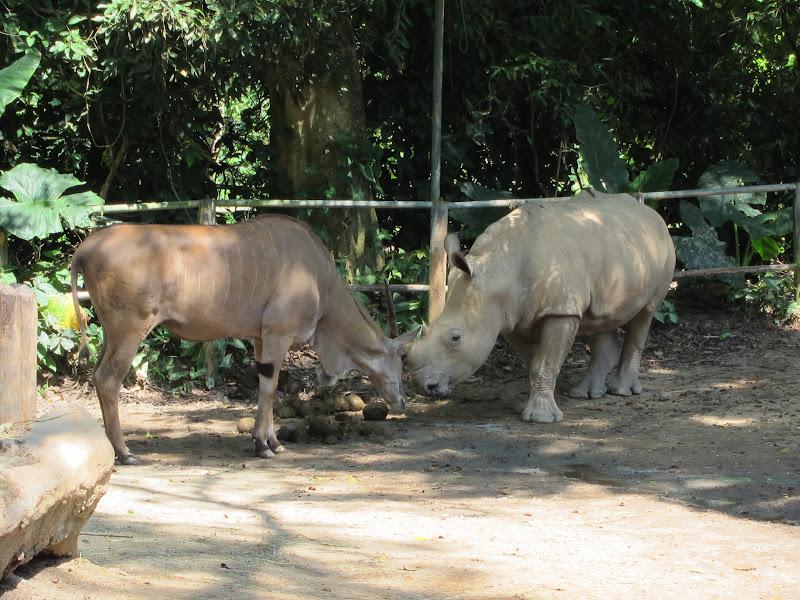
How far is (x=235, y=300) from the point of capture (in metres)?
7.41

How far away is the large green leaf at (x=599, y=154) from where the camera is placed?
11031 millimetres

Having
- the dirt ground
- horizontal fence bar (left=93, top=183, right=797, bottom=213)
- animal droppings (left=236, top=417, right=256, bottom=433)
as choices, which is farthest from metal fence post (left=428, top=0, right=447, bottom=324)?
animal droppings (left=236, top=417, right=256, bottom=433)

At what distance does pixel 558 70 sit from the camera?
11.1 metres

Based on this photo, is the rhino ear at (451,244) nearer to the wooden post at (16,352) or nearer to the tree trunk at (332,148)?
the tree trunk at (332,148)

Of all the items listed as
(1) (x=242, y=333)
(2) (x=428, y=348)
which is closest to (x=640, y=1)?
(2) (x=428, y=348)

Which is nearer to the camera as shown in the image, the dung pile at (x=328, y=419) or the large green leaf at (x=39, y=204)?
the dung pile at (x=328, y=419)

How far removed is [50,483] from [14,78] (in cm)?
601

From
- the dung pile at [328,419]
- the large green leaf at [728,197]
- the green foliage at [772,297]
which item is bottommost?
the dung pile at [328,419]

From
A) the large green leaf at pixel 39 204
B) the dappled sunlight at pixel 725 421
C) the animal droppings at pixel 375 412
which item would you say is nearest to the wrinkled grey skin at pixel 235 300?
the animal droppings at pixel 375 412

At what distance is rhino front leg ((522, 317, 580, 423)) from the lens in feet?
27.9

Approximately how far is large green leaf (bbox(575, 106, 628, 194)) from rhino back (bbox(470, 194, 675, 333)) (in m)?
1.87

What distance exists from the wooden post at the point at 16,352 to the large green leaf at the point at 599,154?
780 cm

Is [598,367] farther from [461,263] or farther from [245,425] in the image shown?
[245,425]

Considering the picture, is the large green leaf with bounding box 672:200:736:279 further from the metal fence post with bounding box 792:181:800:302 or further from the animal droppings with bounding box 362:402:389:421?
the animal droppings with bounding box 362:402:389:421
